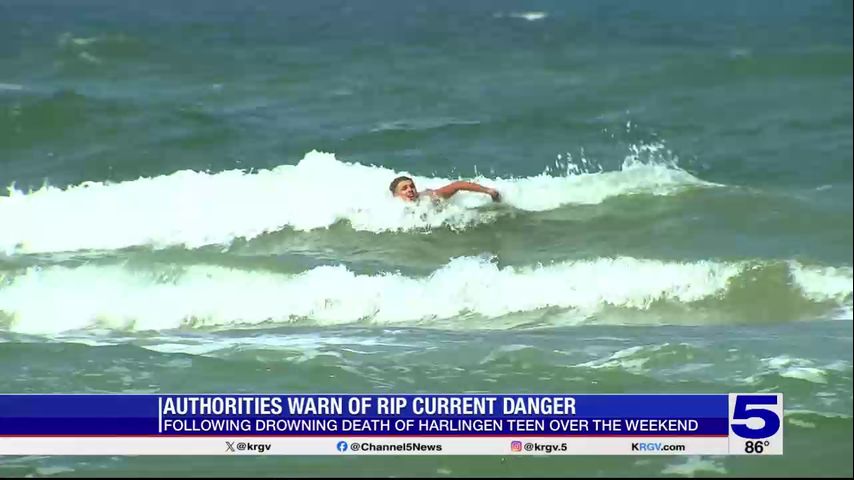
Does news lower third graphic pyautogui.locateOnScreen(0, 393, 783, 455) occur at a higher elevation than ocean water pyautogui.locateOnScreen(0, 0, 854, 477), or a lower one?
lower

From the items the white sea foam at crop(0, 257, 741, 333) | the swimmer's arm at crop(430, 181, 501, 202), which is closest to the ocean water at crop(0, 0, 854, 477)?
the white sea foam at crop(0, 257, 741, 333)

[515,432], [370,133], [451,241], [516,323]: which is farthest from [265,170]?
[515,432]

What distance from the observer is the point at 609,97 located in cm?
915

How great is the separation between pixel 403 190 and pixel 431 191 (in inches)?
6.7

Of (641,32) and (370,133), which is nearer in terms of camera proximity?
(370,133)

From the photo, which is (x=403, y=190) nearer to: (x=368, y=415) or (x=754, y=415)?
(x=368, y=415)

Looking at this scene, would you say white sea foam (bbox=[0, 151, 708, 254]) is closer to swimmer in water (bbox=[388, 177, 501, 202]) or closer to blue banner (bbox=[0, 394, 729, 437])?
swimmer in water (bbox=[388, 177, 501, 202])

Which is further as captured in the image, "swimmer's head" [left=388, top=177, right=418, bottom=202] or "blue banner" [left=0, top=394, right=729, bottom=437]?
"swimmer's head" [left=388, top=177, right=418, bottom=202]

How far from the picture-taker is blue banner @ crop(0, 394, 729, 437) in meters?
3.33

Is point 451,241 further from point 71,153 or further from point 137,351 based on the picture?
point 71,153

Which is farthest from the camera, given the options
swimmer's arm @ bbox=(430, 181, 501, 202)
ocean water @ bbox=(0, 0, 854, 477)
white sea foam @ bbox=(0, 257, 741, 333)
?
swimmer's arm @ bbox=(430, 181, 501, 202)

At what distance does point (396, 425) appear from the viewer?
3.40 metres

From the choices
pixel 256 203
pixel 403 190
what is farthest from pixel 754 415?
pixel 256 203

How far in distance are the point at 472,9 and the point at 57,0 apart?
17.4 ft
